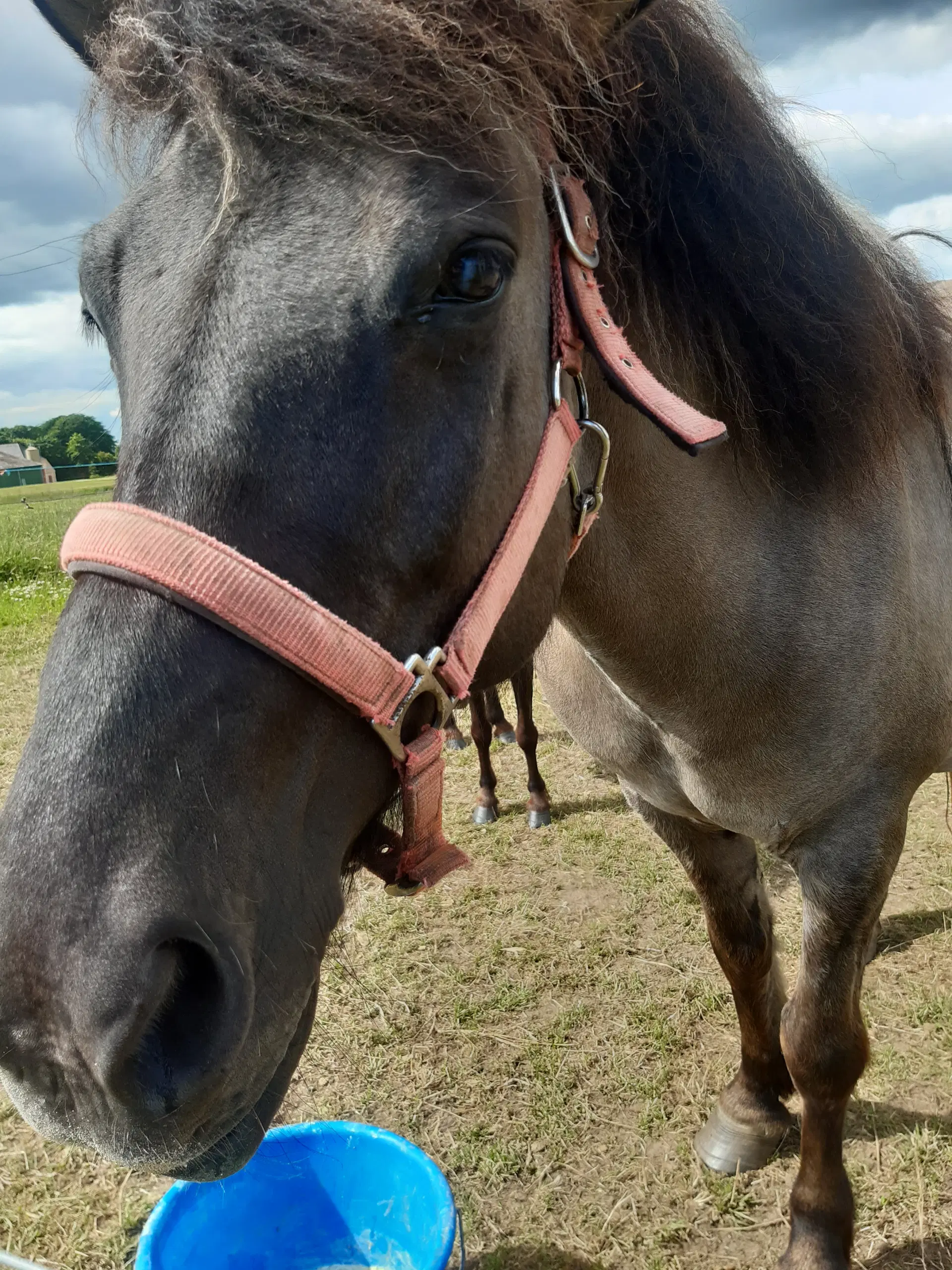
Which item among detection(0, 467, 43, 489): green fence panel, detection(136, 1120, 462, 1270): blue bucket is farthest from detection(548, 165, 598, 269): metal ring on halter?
detection(0, 467, 43, 489): green fence panel

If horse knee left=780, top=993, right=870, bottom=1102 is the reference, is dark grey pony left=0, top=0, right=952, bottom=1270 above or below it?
above

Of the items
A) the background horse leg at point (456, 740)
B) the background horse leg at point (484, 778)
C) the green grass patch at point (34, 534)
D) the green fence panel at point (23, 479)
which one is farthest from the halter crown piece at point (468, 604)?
the green fence panel at point (23, 479)

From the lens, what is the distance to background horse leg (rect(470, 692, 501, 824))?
5.21 meters

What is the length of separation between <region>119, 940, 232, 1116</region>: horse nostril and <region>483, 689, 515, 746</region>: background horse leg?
5089mm

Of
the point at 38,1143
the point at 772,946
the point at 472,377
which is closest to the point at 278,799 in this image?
the point at 472,377

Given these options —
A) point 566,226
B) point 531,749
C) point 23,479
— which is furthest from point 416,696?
point 23,479

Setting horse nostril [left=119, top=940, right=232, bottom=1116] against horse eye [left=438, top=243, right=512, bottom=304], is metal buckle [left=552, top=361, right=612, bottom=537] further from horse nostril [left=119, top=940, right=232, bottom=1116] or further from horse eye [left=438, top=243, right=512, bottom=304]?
horse nostril [left=119, top=940, right=232, bottom=1116]

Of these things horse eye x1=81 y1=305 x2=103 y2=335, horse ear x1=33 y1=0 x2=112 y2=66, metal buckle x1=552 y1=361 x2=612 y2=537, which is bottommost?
metal buckle x1=552 y1=361 x2=612 y2=537

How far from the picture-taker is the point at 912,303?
7.08ft

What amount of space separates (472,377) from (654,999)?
2913 millimetres

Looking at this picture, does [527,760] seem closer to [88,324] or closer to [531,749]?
[531,749]

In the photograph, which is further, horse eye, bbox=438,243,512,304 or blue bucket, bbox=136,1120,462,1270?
blue bucket, bbox=136,1120,462,1270

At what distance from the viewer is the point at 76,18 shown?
171 cm

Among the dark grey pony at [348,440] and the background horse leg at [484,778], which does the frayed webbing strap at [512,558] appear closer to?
the dark grey pony at [348,440]
